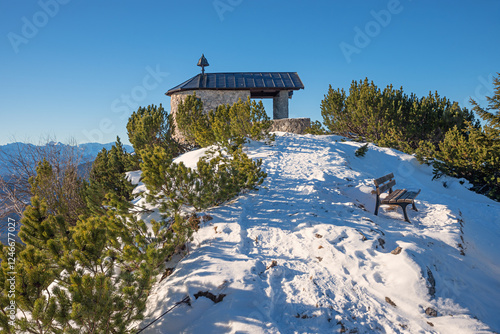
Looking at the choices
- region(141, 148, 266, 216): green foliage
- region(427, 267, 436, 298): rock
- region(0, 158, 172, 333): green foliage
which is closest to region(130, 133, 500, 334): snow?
region(427, 267, 436, 298): rock

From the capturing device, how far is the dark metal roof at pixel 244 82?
60.4 feet

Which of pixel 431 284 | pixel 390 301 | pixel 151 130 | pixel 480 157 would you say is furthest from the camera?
pixel 151 130

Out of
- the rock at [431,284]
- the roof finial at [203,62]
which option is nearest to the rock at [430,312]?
the rock at [431,284]

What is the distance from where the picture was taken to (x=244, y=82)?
19156mm

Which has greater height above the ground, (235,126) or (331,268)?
(235,126)

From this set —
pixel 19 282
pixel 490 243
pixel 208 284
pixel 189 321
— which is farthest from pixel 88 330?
pixel 490 243

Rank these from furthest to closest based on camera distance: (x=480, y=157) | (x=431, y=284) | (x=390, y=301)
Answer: (x=480, y=157) → (x=431, y=284) → (x=390, y=301)

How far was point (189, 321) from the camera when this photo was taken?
2.97 meters

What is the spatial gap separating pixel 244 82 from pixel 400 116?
33.6 ft

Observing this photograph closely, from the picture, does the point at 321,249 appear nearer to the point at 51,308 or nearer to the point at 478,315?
the point at 478,315

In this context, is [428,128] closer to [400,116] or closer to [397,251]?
[400,116]

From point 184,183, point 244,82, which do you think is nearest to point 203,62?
point 244,82

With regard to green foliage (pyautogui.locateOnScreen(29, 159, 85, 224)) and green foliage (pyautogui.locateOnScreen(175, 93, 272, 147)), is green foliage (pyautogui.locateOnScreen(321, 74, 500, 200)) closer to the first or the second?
green foliage (pyautogui.locateOnScreen(175, 93, 272, 147))

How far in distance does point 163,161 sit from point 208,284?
2.32 metres
